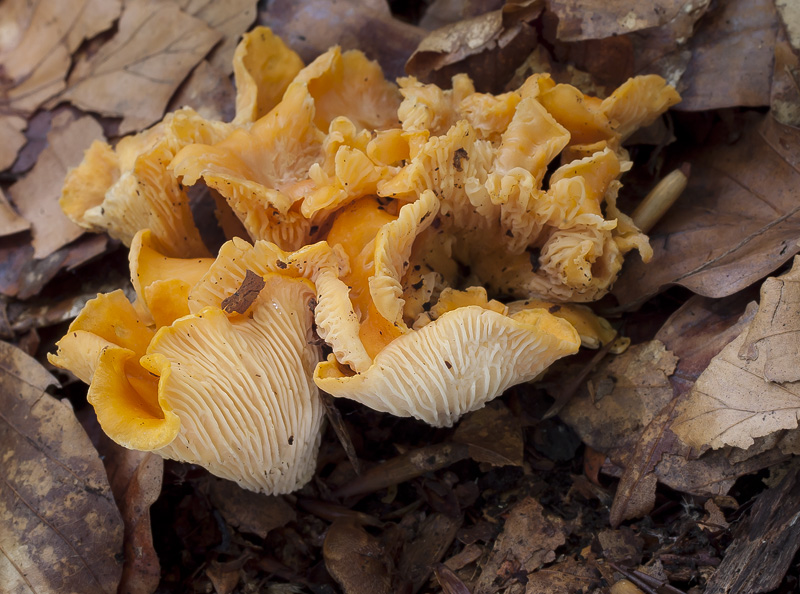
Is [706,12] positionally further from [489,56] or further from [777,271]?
[777,271]

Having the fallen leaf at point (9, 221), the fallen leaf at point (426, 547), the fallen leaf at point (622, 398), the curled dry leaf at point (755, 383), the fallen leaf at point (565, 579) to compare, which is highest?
the fallen leaf at point (9, 221)

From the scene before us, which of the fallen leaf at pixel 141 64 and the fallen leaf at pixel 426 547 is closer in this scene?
the fallen leaf at pixel 426 547

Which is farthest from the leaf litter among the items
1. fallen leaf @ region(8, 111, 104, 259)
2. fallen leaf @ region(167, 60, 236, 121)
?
fallen leaf @ region(167, 60, 236, 121)

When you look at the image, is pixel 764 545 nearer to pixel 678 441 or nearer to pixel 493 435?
pixel 678 441

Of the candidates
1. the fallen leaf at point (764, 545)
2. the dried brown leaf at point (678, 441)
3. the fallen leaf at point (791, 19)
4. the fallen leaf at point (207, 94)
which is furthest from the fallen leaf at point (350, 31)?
the fallen leaf at point (764, 545)

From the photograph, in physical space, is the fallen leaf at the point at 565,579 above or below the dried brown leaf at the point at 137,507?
below

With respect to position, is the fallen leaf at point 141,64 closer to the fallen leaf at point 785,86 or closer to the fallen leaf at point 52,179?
the fallen leaf at point 52,179

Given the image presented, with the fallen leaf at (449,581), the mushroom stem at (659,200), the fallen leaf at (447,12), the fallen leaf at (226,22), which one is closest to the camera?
the fallen leaf at (449,581)

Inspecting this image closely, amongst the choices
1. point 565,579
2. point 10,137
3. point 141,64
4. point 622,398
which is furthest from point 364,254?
point 10,137
